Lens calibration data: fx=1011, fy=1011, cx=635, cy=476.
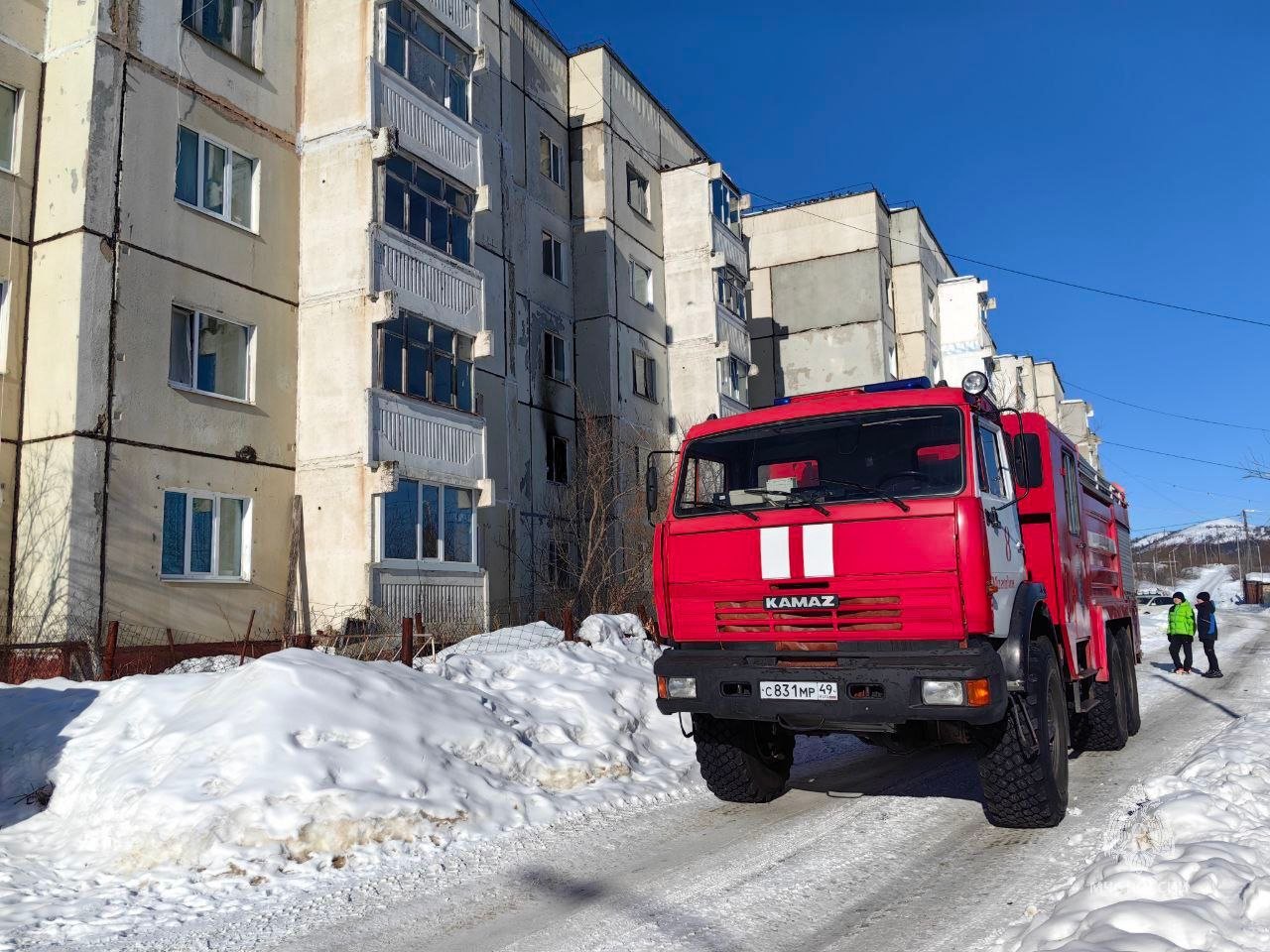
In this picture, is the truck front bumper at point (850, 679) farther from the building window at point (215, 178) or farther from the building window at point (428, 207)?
the building window at point (428, 207)

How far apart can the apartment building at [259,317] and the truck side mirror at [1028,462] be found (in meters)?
11.3

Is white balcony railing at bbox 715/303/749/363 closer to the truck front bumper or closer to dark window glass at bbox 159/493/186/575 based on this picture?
dark window glass at bbox 159/493/186/575

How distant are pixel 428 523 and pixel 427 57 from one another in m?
9.22

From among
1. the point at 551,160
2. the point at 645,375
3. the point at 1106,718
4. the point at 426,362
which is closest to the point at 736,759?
the point at 1106,718

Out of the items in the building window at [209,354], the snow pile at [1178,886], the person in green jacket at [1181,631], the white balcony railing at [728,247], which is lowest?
the snow pile at [1178,886]

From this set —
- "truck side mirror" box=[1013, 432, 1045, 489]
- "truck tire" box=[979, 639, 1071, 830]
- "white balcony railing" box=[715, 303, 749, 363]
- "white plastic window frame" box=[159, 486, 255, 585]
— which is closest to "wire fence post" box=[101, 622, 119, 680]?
"white plastic window frame" box=[159, 486, 255, 585]

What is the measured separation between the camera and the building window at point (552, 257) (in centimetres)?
2617

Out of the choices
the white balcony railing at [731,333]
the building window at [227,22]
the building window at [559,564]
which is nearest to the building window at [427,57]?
the building window at [227,22]

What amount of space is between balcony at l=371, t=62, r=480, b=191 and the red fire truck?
12705mm

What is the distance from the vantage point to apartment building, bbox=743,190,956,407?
39344 millimetres

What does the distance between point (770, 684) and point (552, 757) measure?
281 centimetres

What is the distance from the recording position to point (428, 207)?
1886 cm

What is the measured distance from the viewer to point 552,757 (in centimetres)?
871

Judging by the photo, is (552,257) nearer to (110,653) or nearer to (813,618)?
(110,653)
